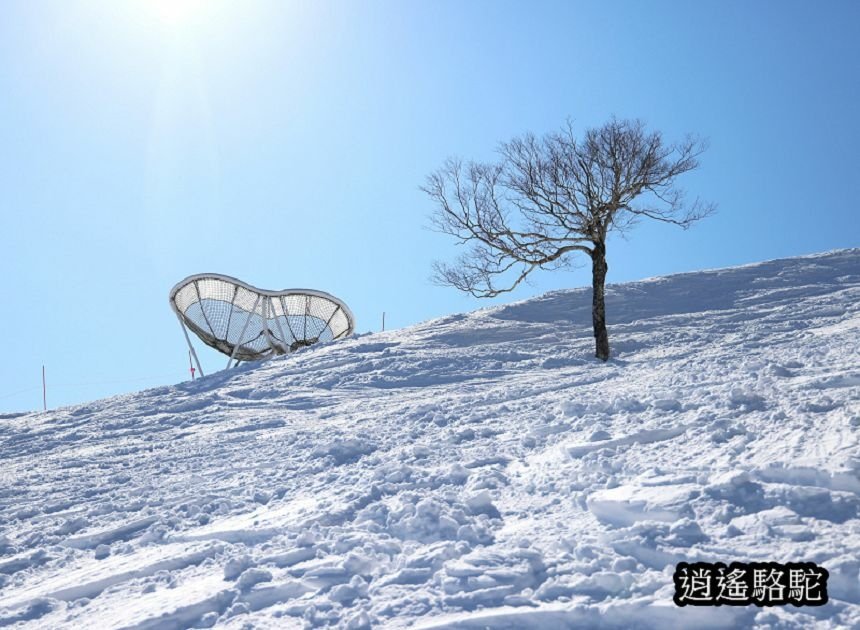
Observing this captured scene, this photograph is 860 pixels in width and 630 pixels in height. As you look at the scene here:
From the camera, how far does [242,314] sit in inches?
814

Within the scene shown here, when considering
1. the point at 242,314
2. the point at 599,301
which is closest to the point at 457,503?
the point at 599,301

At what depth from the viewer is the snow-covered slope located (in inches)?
137

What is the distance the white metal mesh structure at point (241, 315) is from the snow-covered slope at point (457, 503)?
1027cm

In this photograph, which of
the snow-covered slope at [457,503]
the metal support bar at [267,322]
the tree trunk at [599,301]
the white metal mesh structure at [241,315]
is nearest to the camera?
the snow-covered slope at [457,503]

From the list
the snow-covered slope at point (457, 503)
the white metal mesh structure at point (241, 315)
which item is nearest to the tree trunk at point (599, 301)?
the snow-covered slope at point (457, 503)

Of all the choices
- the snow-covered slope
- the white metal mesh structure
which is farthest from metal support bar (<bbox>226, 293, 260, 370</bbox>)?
the snow-covered slope

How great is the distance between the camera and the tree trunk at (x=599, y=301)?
41.4 ft

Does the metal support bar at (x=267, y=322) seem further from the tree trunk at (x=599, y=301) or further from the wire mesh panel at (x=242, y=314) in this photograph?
the tree trunk at (x=599, y=301)

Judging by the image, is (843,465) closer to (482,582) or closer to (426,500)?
(482,582)

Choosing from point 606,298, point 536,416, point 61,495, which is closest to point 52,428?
point 61,495

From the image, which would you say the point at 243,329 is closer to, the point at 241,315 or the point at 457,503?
the point at 241,315

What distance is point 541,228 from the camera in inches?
592

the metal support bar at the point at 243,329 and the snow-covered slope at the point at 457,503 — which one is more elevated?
the metal support bar at the point at 243,329

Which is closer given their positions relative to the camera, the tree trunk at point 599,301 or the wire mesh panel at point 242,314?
the tree trunk at point 599,301
